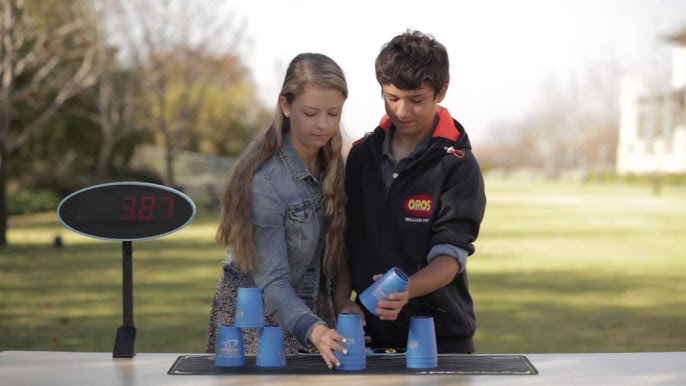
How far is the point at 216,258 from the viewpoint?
16.0 meters

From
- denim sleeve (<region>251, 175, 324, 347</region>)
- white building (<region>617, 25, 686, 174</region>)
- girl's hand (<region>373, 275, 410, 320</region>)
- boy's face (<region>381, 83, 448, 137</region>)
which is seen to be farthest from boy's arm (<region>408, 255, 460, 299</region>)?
white building (<region>617, 25, 686, 174</region>)

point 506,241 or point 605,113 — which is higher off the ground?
point 605,113

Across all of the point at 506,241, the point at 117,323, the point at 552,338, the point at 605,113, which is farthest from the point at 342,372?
the point at 605,113

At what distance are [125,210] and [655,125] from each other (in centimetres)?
7831

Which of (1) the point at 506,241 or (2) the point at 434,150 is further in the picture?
(1) the point at 506,241

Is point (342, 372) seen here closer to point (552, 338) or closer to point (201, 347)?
point (201, 347)

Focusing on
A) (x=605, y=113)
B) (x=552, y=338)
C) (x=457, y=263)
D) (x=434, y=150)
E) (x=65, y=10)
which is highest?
(x=605, y=113)

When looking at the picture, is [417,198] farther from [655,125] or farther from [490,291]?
[655,125]

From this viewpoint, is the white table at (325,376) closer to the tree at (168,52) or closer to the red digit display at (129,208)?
the red digit display at (129,208)

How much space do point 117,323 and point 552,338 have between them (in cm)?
365

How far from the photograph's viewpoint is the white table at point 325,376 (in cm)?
319

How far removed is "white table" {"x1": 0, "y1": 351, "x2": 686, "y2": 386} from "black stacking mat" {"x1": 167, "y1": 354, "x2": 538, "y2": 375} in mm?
43

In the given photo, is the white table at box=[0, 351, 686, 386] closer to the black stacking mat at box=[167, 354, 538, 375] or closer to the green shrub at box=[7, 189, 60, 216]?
the black stacking mat at box=[167, 354, 538, 375]

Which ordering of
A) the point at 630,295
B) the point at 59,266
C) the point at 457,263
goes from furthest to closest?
the point at 59,266 → the point at 630,295 → the point at 457,263
